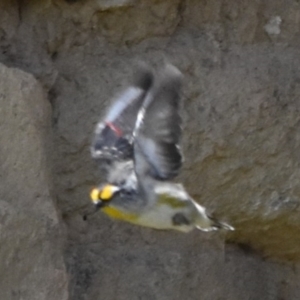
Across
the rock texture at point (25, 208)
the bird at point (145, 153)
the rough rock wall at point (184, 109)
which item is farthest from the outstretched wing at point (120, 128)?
the rough rock wall at point (184, 109)

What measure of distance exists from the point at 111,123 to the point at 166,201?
0.63 ft

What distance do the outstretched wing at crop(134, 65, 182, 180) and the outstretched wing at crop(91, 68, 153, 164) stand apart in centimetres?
4

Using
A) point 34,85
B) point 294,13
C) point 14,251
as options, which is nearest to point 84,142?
point 34,85

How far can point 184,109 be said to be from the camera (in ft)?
8.20

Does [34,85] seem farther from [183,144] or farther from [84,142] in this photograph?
[183,144]

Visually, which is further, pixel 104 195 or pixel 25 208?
pixel 25 208

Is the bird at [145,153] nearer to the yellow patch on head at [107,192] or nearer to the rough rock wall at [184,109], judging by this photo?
the yellow patch on head at [107,192]

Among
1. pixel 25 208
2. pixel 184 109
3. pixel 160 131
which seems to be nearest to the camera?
pixel 160 131

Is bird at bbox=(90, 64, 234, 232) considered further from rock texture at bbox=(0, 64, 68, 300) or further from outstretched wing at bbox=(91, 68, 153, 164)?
rock texture at bbox=(0, 64, 68, 300)

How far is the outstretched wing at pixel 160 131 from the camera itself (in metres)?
1.91

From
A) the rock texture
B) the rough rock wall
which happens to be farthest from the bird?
the rough rock wall

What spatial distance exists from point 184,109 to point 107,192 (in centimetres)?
57

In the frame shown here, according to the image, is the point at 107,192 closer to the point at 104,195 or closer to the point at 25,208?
the point at 104,195

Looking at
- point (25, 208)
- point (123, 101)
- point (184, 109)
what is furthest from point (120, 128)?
point (184, 109)
